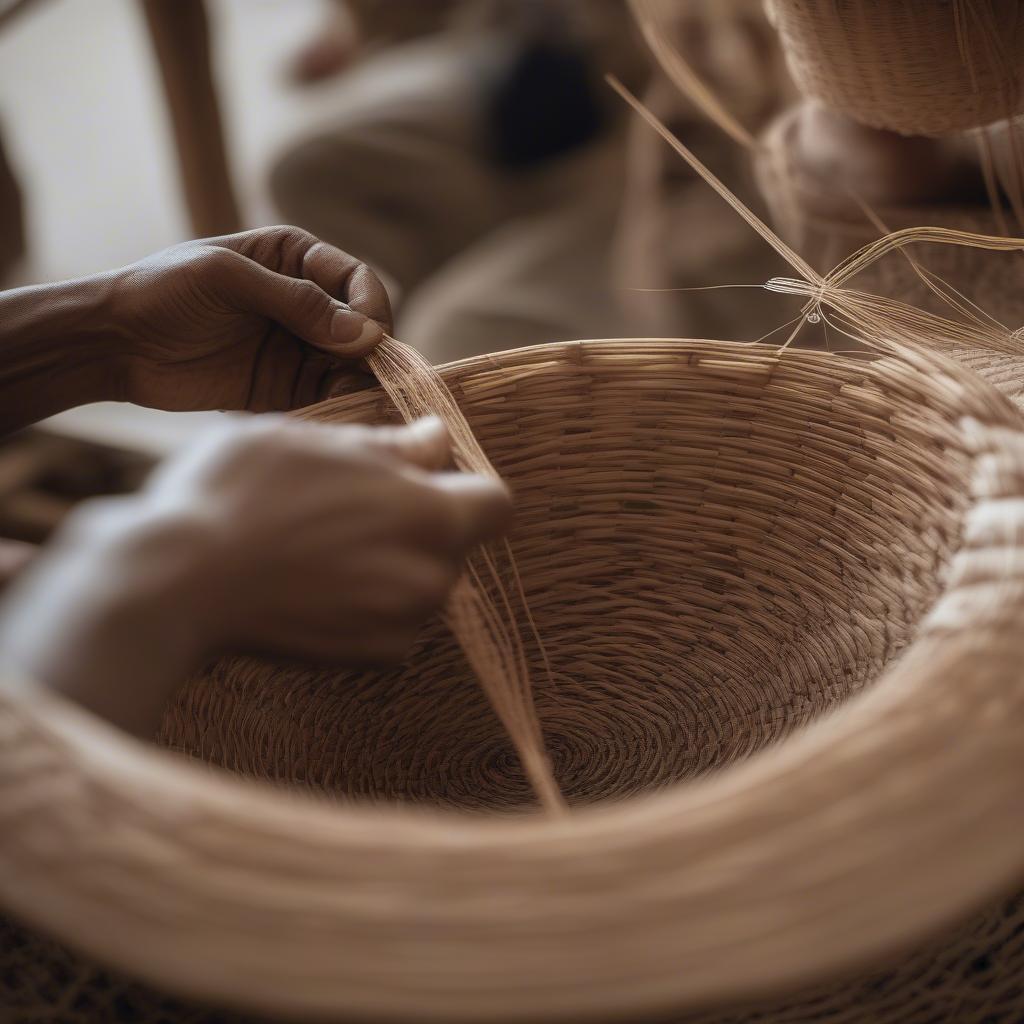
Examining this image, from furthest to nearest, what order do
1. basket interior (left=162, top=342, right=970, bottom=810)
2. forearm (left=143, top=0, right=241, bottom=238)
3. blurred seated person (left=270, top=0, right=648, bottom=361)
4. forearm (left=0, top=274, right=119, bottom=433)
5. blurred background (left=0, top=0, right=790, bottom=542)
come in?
blurred seated person (left=270, top=0, right=648, bottom=361) → blurred background (left=0, top=0, right=790, bottom=542) → forearm (left=143, top=0, right=241, bottom=238) → forearm (left=0, top=274, right=119, bottom=433) → basket interior (left=162, top=342, right=970, bottom=810)

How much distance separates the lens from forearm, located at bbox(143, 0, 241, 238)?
1.48m

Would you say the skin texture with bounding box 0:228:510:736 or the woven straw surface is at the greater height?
the skin texture with bounding box 0:228:510:736

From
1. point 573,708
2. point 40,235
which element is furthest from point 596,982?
point 40,235

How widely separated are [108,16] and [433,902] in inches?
113

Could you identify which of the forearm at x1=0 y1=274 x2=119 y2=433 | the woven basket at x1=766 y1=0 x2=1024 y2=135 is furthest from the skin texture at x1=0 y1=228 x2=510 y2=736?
the woven basket at x1=766 y1=0 x2=1024 y2=135

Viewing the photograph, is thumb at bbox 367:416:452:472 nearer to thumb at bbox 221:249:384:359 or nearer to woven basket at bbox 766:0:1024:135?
thumb at bbox 221:249:384:359

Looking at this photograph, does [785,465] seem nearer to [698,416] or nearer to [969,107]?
[698,416]

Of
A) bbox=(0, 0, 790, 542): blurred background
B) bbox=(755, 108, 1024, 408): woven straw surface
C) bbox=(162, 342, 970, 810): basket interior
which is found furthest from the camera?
bbox=(0, 0, 790, 542): blurred background

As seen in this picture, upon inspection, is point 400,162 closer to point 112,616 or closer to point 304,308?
point 304,308

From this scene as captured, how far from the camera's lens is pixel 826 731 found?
405mm

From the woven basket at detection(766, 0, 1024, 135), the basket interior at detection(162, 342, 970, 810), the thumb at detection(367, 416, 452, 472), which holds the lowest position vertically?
the basket interior at detection(162, 342, 970, 810)

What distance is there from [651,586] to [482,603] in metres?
0.17

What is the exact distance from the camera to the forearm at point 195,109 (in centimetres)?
148

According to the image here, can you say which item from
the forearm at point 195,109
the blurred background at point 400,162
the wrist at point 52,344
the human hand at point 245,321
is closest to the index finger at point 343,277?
the human hand at point 245,321
